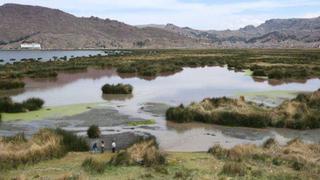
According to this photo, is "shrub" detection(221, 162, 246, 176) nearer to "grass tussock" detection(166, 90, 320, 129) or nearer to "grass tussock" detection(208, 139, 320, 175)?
"grass tussock" detection(208, 139, 320, 175)

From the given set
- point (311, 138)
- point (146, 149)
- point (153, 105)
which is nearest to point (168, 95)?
point (153, 105)

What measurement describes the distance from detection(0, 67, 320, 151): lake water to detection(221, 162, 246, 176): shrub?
5236 mm

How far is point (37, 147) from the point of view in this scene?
57.9ft

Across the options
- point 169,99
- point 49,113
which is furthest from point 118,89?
point 49,113

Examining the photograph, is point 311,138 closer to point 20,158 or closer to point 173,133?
point 173,133

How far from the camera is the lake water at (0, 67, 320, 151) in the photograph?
2317cm

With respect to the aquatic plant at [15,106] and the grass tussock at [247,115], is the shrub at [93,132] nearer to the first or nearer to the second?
the grass tussock at [247,115]

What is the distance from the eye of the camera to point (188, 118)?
88.5 ft

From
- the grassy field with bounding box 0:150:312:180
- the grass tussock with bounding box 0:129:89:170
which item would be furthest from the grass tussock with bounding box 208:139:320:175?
the grass tussock with bounding box 0:129:89:170

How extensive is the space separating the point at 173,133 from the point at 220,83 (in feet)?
86.3

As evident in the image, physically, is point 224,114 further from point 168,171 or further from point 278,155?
point 168,171

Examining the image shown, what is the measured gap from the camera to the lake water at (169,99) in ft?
76.0

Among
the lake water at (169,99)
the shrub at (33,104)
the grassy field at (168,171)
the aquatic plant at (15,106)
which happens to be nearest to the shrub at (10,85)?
the lake water at (169,99)

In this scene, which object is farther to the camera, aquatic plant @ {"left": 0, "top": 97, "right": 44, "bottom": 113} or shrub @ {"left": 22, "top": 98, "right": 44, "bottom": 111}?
shrub @ {"left": 22, "top": 98, "right": 44, "bottom": 111}
